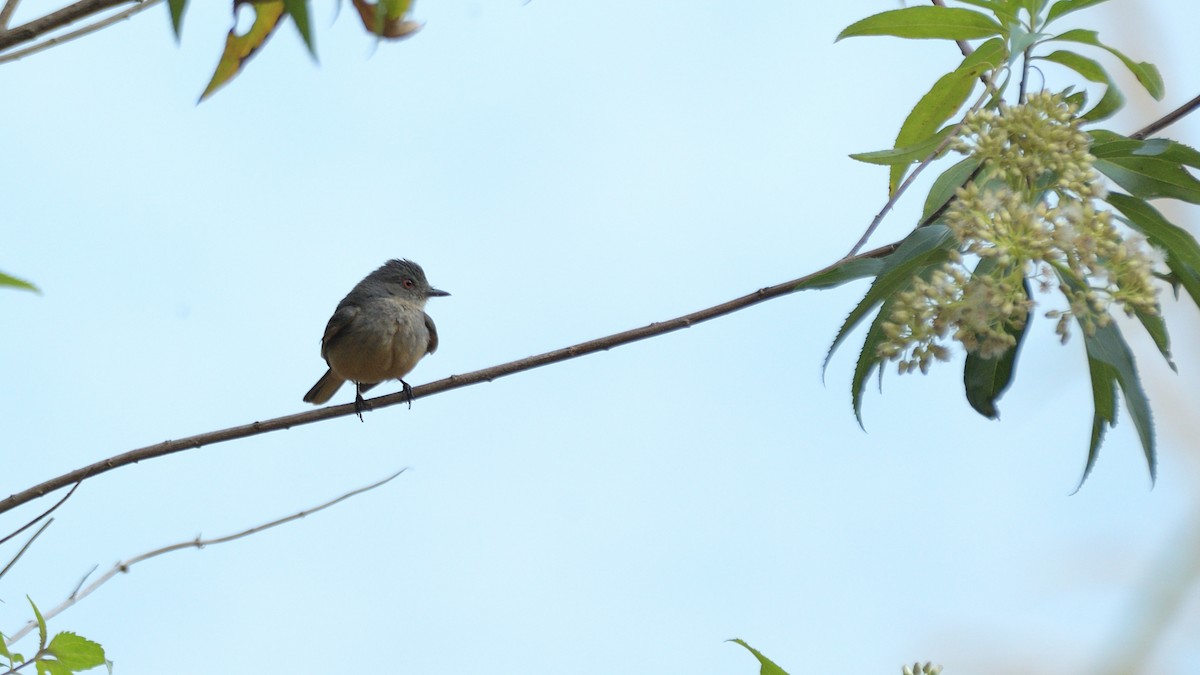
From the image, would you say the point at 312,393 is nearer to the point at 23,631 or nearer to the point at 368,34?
the point at 23,631

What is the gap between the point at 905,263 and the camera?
95.3 inches

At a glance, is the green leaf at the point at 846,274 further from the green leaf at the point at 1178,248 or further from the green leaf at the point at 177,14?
the green leaf at the point at 177,14

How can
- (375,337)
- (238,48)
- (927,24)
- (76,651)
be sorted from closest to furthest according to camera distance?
(238,48)
(76,651)
(927,24)
(375,337)

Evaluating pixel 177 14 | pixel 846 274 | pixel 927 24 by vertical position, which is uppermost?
pixel 927 24

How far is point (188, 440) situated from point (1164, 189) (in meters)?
2.14

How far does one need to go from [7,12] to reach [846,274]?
1595 mm

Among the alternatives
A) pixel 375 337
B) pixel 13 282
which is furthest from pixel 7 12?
pixel 375 337

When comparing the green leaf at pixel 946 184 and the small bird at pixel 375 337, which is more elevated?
the green leaf at pixel 946 184

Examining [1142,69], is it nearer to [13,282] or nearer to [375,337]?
[13,282]

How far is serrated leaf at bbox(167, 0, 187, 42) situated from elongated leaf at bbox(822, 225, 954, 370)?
152 centimetres

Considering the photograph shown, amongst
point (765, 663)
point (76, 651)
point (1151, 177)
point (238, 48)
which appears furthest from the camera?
point (1151, 177)

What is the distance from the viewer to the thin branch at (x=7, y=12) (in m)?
1.51

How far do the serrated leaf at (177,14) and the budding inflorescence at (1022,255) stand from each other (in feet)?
4.36

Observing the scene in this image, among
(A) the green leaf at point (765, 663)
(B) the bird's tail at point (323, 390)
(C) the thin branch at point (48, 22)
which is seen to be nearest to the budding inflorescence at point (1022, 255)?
(A) the green leaf at point (765, 663)
